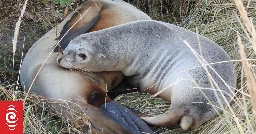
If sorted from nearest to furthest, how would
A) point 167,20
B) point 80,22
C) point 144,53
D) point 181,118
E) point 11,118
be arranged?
point 11,118 < point 181,118 < point 144,53 < point 80,22 < point 167,20

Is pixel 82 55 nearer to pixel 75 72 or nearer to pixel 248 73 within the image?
pixel 75 72

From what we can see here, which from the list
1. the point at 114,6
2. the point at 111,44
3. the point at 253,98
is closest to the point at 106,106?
the point at 111,44

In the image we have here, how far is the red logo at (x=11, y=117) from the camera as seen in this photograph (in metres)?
3.12

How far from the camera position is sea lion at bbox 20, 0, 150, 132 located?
146 inches

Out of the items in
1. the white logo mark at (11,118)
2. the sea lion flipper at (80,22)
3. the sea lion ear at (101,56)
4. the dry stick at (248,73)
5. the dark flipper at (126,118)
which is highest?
the dry stick at (248,73)

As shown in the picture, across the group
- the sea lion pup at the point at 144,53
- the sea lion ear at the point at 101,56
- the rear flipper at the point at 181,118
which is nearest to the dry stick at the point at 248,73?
the rear flipper at the point at 181,118

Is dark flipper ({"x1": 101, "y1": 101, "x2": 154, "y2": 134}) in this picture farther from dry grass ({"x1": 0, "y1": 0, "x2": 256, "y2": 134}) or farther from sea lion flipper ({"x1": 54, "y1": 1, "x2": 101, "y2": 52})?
sea lion flipper ({"x1": 54, "y1": 1, "x2": 101, "y2": 52})

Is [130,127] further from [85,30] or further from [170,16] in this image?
[170,16]

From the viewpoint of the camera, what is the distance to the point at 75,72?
3893mm

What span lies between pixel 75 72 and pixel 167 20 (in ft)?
5.82

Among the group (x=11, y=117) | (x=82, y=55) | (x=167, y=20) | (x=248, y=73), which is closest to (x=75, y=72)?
(x=82, y=55)

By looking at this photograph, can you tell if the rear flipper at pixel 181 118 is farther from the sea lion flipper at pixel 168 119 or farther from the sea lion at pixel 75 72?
the sea lion at pixel 75 72

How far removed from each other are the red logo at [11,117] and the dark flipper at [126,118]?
68 cm

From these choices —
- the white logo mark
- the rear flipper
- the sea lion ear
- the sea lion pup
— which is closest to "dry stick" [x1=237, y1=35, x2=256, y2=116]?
the rear flipper
